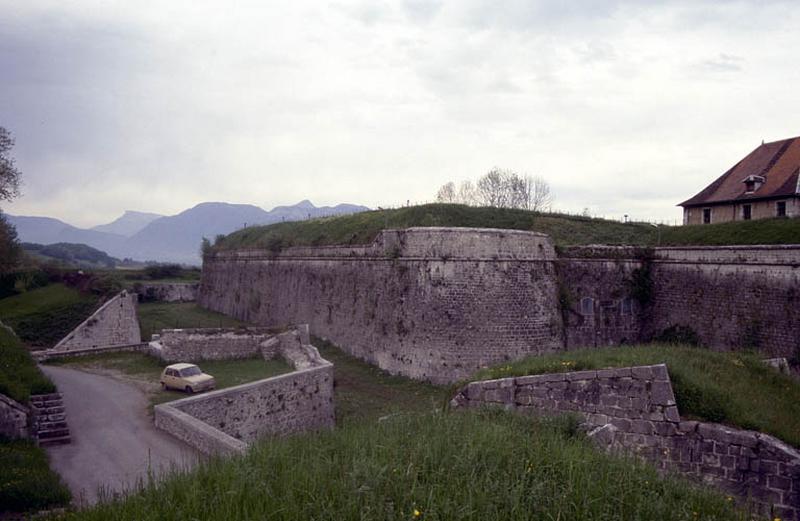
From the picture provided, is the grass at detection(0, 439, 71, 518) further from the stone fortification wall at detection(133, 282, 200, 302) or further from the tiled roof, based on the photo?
the stone fortification wall at detection(133, 282, 200, 302)

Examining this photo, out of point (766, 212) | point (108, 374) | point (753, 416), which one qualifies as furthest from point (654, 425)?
point (766, 212)

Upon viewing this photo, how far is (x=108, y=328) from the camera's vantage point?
2253 centimetres

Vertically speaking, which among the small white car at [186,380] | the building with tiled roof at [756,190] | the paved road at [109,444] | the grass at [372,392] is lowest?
the grass at [372,392]

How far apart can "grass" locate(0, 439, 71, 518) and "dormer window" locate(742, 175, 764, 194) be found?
2886cm

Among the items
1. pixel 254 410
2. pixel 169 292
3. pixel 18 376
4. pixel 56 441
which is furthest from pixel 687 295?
pixel 169 292

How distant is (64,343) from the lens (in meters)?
21.1

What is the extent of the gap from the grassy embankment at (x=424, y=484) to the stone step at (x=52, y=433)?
25.1 feet

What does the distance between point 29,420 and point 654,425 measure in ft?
37.2

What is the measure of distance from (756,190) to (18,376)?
2980 centimetres

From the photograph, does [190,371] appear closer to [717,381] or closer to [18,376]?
[18,376]

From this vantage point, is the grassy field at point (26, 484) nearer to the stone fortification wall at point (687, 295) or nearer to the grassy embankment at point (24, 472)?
the grassy embankment at point (24, 472)

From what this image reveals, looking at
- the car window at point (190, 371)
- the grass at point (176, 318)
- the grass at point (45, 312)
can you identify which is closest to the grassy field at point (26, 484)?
the car window at point (190, 371)

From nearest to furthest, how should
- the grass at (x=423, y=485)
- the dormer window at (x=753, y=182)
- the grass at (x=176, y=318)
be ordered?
the grass at (x=423, y=485) < the dormer window at (x=753, y=182) < the grass at (x=176, y=318)

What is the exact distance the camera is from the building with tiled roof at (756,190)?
23269 mm
